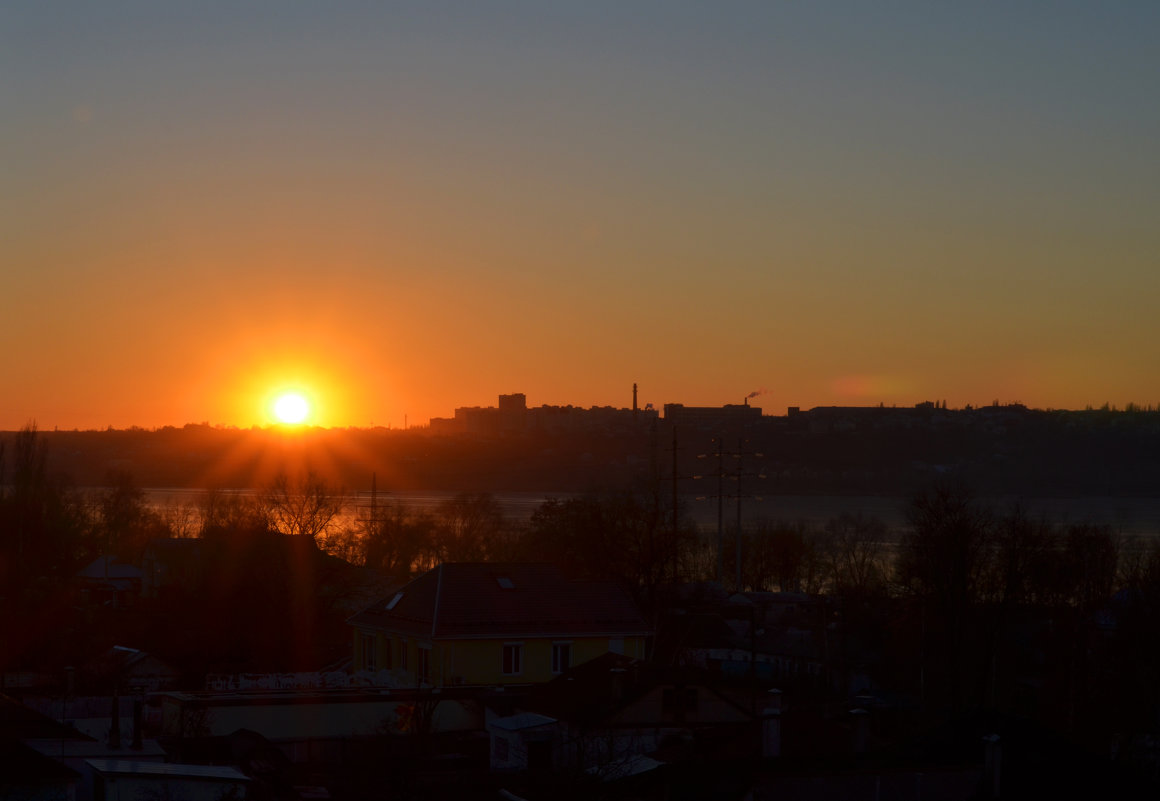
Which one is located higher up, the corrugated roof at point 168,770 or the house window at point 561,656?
the corrugated roof at point 168,770

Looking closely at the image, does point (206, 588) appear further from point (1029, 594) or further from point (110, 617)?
point (1029, 594)

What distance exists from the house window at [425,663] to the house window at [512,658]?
4.55ft

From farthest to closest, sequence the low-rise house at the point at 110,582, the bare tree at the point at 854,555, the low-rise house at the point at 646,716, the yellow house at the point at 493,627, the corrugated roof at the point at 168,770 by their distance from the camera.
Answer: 1. the bare tree at the point at 854,555
2. the low-rise house at the point at 110,582
3. the yellow house at the point at 493,627
4. the low-rise house at the point at 646,716
5. the corrugated roof at the point at 168,770

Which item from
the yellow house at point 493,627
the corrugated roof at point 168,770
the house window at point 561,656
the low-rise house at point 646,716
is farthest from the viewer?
Answer: the house window at point 561,656

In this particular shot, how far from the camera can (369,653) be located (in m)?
26.1

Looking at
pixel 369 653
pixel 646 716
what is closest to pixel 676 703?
pixel 646 716

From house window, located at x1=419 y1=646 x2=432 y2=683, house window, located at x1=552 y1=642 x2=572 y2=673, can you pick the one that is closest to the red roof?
house window, located at x1=552 y1=642 x2=572 y2=673

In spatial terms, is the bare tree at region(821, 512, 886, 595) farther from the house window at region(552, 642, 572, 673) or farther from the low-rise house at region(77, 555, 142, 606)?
the low-rise house at region(77, 555, 142, 606)

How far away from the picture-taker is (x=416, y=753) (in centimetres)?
1875

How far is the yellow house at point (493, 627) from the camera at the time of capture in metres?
24.0

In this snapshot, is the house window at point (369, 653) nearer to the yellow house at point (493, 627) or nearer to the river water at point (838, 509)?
the yellow house at point (493, 627)

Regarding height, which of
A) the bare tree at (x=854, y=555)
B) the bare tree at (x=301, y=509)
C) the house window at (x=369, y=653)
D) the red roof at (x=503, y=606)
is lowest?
the bare tree at (x=854, y=555)

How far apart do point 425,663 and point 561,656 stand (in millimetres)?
2587

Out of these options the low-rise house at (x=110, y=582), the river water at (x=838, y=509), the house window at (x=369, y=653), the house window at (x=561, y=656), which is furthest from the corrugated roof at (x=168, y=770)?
the river water at (x=838, y=509)
